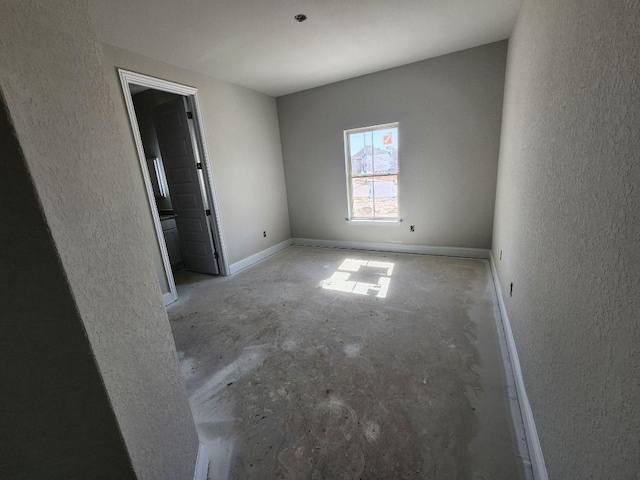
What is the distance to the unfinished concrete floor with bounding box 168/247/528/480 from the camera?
1.31m

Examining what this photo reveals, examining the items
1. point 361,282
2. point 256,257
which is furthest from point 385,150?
point 256,257

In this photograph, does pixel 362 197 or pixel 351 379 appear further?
pixel 362 197

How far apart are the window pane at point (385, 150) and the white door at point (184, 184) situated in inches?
103

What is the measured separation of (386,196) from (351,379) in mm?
3033

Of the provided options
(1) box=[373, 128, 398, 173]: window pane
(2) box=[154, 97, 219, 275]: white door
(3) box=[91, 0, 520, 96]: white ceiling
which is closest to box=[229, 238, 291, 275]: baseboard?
(2) box=[154, 97, 219, 275]: white door

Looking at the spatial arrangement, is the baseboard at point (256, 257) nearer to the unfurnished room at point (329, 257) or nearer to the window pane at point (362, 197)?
the unfurnished room at point (329, 257)

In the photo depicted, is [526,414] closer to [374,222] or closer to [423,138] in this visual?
[374,222]

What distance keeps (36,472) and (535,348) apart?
82.1 inches

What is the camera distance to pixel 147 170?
2.87 m

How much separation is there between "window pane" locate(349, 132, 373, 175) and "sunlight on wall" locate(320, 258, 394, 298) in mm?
1472

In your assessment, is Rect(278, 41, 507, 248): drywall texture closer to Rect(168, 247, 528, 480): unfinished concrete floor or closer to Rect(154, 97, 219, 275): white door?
Rect(168, 247, 528, 480): unfinished concrete floor

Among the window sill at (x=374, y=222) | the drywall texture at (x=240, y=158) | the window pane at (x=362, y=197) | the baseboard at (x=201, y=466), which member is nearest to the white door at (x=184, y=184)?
the drywall texture at (x=240, y=158)

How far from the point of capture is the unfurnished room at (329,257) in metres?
0.69

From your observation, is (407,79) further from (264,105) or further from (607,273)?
(607,273)
